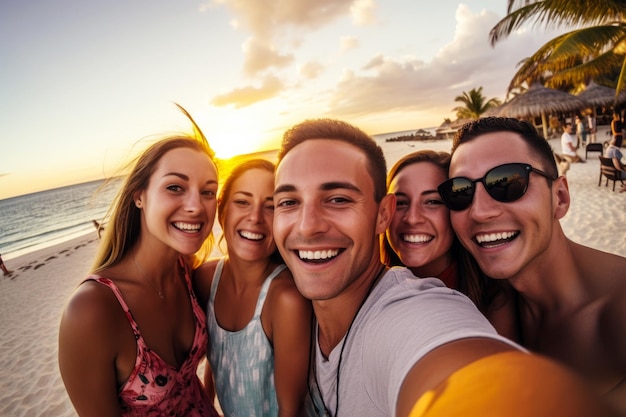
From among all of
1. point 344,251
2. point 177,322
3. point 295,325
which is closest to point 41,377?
point 177,322

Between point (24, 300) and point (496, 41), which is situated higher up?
point (496, 41)

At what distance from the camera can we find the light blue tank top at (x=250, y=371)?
1921 mm

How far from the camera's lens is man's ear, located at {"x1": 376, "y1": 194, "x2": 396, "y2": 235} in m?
1.80

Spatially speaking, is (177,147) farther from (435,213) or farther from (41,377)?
(41,377)

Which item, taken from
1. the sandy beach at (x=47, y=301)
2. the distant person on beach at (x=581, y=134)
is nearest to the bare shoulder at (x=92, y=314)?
the sandy beach at (x=47, y=301)

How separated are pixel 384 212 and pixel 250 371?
4.65ft

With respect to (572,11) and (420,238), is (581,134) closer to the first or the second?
(572,11)

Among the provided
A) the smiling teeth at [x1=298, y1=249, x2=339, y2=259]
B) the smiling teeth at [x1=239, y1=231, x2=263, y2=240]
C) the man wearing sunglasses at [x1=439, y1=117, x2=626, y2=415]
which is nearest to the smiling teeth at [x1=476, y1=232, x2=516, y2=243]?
the man wearing sunglasses at [x1=439, y1=117, x2=626, y2=415]

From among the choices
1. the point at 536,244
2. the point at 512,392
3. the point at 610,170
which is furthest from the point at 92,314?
the point at 610,170

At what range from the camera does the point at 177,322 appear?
84.7 inches

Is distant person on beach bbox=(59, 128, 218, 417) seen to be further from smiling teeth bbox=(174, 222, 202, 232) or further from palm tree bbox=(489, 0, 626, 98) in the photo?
palm tree bbox=(489, 0, 626, 98)

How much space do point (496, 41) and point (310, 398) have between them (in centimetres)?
1278

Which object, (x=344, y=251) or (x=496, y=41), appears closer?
(x=344, y=251)

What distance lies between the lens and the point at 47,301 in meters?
9.14
